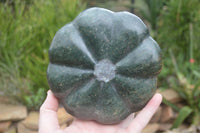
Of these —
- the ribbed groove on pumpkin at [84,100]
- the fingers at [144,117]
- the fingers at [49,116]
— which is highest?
the ribbed groove on pumpkin at [84,100]

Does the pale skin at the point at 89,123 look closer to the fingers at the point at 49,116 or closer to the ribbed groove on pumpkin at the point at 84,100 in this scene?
the fingers at the point at 49,116

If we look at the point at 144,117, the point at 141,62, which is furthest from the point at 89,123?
the point at 141,62

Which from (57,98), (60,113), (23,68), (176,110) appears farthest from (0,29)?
(176,110)

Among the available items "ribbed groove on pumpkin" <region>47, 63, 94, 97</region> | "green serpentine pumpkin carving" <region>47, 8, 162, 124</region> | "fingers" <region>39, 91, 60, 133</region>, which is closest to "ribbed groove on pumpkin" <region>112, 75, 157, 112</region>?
"green serpentine pumpkin carving" <region>47, 8, 162, 124</region>

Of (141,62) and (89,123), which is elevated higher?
(141,62)

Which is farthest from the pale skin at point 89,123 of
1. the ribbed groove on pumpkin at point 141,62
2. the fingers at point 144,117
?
the ribbed groove on pumpkin at point 141,62

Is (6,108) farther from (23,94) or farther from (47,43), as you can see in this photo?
(47,43)

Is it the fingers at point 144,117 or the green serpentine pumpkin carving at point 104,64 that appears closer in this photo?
the green serpentine pumpkin carving at point 104,64

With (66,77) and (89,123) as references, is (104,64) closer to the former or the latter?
(66,77)
